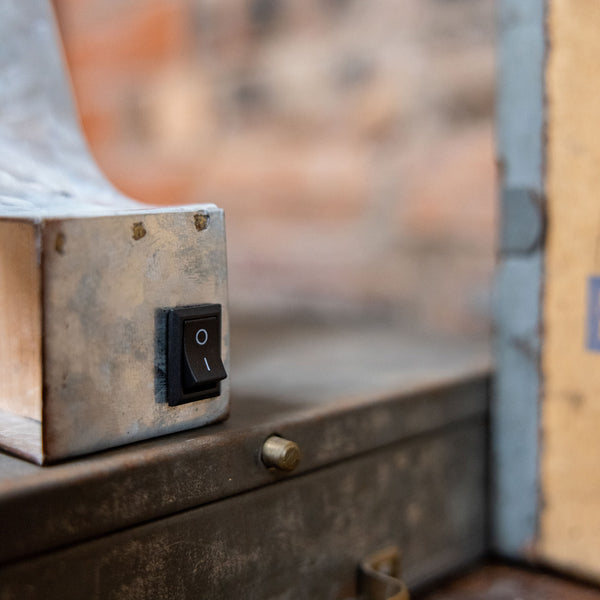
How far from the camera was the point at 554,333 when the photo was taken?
27.7 inches

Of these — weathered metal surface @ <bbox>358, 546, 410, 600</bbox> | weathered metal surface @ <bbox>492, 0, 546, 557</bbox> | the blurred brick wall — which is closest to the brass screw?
weathered metal surface @ <bbox>358, 546, 410, 600</bbox>

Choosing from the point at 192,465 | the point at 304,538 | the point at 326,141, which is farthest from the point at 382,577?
the point at 326,141

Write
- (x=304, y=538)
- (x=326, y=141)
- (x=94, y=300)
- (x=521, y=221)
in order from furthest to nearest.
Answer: (x=326, y=141) → (x=521, y=221) → (x=304, y=538) → (x=94, y=300)

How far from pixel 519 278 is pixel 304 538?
304 millimetres

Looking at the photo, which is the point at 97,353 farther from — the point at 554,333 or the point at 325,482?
the point at 554,333

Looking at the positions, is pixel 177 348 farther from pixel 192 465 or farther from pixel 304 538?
pixel 304 538

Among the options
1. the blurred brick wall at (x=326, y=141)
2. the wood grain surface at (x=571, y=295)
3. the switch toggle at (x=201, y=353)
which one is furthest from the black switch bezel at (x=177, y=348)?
the blurred brick wall at (x=326, y=141)

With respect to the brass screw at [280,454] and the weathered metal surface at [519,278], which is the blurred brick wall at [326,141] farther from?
the brass screw at [280,454]

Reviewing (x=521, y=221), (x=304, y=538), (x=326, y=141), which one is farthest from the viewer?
(x=326, y=141)

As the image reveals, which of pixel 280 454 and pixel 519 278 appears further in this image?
pixel 519 278

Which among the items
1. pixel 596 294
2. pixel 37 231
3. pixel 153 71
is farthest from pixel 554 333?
pixel 153 71

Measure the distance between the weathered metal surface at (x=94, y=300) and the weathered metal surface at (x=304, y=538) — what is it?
2.6 inches

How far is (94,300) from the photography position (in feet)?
1.54

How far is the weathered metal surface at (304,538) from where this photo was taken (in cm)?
47
